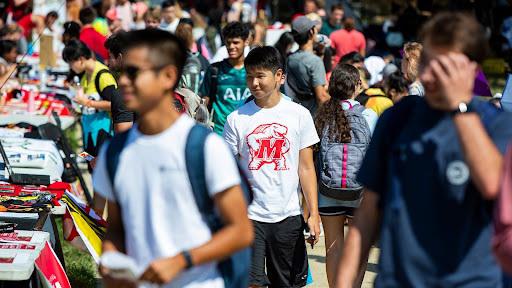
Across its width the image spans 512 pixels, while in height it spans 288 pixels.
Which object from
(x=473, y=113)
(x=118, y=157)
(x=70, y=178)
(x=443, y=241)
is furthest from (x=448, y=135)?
(x=70, y=178)

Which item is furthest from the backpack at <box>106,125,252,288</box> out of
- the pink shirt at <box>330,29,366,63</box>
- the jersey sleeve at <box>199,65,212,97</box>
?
the pink shirt at <box>330,29,366,63</box>

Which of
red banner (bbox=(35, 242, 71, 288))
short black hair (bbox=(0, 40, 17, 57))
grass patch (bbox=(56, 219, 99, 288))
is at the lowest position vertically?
grass patch (bbox=(56, 219, 99, 288))

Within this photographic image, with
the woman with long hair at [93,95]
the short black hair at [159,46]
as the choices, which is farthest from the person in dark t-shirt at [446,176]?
the woman with long hair at [93,95]

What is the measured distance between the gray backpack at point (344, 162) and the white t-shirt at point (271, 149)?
530 millimetres

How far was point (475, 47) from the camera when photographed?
3.29 m

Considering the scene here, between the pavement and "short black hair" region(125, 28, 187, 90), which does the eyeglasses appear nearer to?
"short black hair" region(125, 28, 187, 90)

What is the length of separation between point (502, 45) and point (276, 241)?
1688cm

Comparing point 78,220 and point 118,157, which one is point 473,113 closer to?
point 118,157

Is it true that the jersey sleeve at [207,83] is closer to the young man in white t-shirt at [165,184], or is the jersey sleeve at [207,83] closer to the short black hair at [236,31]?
the short black hair at [236,31]

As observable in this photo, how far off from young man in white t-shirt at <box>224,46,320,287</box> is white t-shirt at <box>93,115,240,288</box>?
2.49 meters

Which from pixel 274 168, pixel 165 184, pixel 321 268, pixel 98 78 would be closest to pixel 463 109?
pixel 165 184

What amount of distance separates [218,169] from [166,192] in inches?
7.9

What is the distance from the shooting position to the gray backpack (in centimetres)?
668

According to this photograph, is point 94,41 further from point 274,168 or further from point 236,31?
point 274,168
